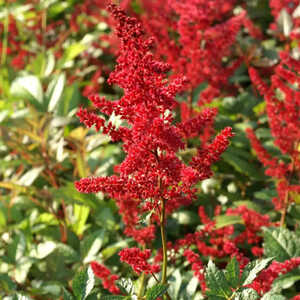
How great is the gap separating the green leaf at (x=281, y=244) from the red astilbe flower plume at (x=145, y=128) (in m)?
0.79

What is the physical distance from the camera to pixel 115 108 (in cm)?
142

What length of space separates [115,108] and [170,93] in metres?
0.18

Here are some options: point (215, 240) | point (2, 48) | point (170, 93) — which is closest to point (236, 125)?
point (215, 240)

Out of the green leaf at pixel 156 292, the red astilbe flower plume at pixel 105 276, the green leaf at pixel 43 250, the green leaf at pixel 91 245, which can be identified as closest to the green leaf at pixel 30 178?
the green leaf at pixel 43 250

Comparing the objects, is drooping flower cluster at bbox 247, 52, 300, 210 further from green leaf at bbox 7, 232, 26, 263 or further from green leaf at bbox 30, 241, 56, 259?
green leaf at bbox 7, 232, 26, 263

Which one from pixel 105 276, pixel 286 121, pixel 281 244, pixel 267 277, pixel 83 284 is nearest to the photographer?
pixel 83 284

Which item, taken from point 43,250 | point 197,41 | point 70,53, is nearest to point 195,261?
point 43,250

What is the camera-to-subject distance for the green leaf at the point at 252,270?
1406mm

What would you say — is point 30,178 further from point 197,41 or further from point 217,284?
point 217,284

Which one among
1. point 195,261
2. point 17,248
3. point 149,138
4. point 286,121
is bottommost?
point 17,248

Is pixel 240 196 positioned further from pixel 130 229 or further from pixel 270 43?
pixel 270 43

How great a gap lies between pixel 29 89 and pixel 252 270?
7.41ft

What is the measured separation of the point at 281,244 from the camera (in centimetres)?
211

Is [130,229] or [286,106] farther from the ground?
[286,106]
